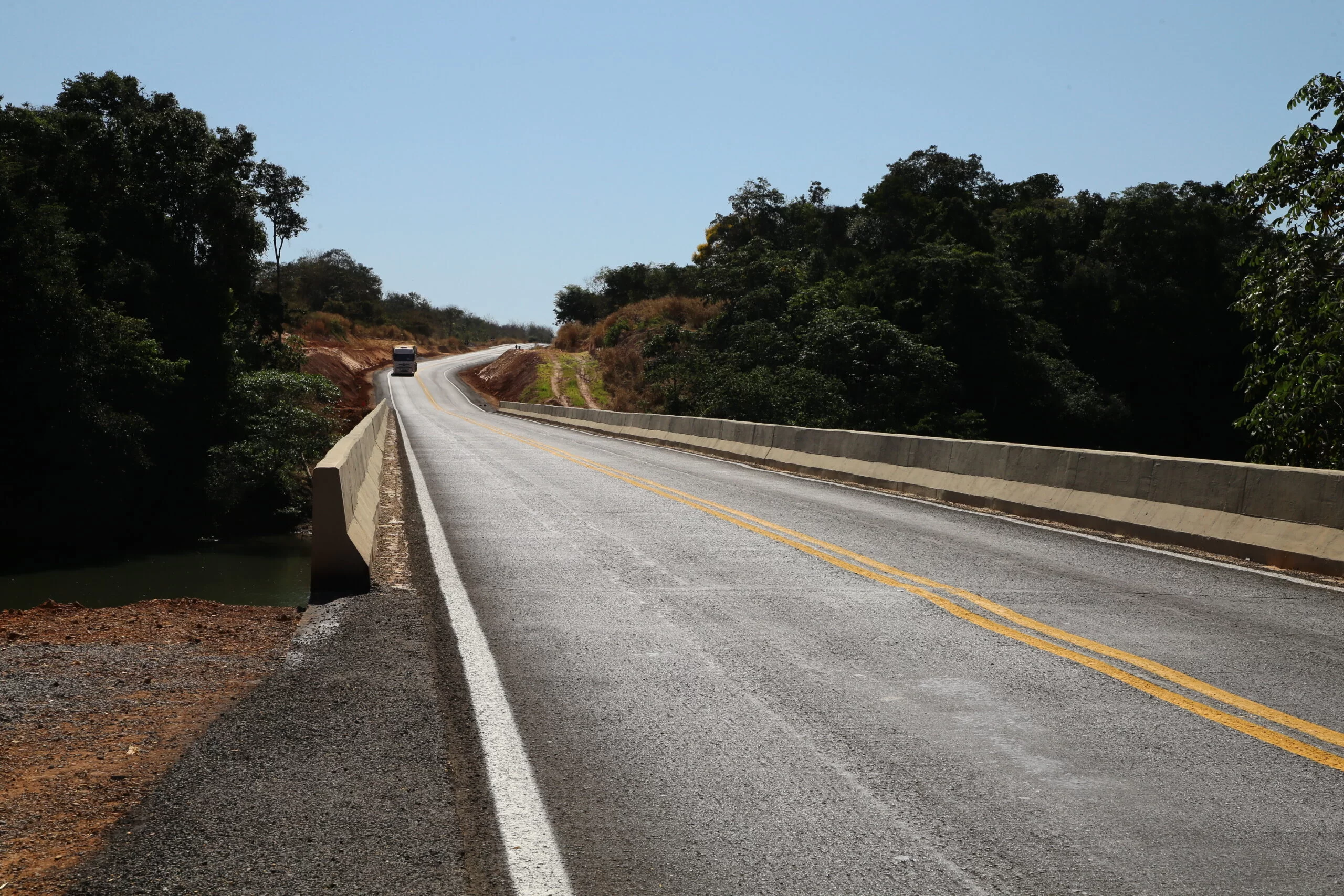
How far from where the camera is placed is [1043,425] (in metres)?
48.0

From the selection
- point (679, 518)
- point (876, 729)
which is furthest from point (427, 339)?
point (876, 729)

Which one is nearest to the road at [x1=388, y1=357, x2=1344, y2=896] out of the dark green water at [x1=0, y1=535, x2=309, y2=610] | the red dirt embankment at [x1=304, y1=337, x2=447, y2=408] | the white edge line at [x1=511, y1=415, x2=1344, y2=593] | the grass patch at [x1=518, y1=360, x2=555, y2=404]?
the white edge line at [x1=511, y1=415, x2=1344, y2=593]

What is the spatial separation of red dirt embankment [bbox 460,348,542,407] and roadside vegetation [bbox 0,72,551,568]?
3937cm

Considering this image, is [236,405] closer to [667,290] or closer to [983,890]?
[983,890]

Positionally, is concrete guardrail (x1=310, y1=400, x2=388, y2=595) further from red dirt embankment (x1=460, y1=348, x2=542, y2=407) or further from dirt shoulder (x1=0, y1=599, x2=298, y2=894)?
red dirt embankment (x1=460, y1=348, x2=542, y2=407)

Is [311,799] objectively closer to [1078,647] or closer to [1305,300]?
[1078,647]

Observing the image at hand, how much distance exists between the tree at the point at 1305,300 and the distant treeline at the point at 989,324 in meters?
20.3

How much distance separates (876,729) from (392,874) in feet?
8.01

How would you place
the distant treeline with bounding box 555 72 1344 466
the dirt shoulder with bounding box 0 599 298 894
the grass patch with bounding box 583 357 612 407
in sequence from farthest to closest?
the grass patch with bounding box 583 357 612 407 → the distant treeline with bounding box 555 72 1344 466 → the dirt shoulder with bounding box 0 599 298 894

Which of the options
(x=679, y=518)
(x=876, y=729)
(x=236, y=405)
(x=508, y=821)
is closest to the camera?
(x=508, y=821)

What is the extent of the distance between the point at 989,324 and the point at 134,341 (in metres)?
32.1

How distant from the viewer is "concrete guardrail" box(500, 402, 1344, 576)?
33.3 feet

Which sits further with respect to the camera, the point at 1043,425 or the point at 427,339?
the point at 427,339

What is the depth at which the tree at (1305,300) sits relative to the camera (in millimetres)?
16797
